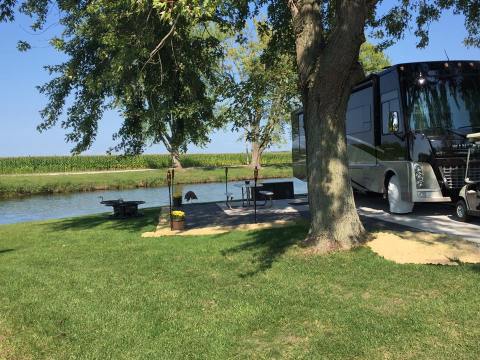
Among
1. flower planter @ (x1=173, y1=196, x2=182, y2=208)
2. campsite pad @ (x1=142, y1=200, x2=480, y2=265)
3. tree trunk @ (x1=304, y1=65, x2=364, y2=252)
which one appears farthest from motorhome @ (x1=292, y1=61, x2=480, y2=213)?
flower planter @ (x1=173, y1=196, x2=182, y2=208)

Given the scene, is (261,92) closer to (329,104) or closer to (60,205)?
(329,104)

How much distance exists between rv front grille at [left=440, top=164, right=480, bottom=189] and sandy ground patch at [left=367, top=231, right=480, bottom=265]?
8.69 ft

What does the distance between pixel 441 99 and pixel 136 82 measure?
7.14 m

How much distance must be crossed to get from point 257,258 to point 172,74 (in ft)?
20.5

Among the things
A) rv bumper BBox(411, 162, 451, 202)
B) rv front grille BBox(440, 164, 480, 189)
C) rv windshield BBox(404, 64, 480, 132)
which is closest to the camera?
rv front grille BBox(440, 164, 480, 189)

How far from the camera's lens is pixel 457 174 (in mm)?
11703

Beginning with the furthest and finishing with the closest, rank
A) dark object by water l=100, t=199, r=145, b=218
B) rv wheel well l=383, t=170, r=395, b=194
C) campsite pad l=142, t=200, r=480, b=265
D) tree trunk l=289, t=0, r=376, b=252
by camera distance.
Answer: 1. dark object by water l=100, t=199, r=145, b=218
2. rv wheel well l=383, t=170, r=395, b=194
3. tree trunk l=289, t=0, r=376, b=252
4. campsite pad l=142, t=200, r=480, b=265

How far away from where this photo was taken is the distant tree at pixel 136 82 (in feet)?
38.2

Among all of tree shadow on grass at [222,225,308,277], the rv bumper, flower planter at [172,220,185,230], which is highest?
the rv bumper

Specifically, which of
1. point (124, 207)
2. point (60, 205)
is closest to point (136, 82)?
point (124, 207)

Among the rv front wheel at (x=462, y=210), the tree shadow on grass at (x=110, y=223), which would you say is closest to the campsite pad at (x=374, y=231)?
the tree shadow on grass at (x=110, y=223)

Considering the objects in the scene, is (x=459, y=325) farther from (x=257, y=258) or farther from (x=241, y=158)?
(x=241, y=158)

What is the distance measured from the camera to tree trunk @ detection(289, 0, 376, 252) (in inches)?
318

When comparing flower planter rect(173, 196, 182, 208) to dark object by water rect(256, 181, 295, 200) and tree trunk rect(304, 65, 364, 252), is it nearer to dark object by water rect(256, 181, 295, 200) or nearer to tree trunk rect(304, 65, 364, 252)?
dark object by water rect(256, 181, 295, 200)
